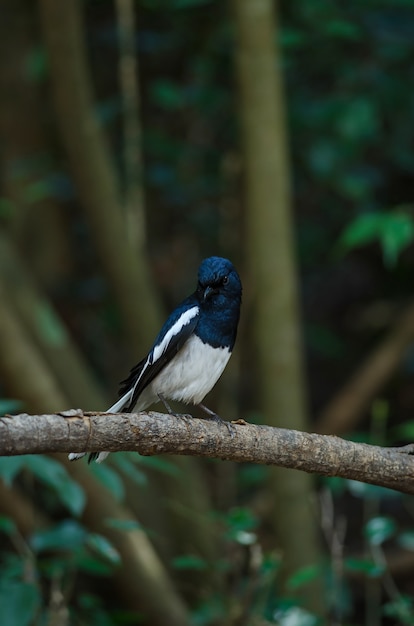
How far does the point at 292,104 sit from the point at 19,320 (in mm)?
2478

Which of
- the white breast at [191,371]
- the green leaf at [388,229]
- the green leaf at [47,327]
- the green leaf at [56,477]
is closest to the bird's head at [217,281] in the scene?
the white breast at [191,371]

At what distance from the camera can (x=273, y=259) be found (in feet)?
15.8

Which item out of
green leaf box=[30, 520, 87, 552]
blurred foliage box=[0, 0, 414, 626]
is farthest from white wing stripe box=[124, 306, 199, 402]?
blurred foliage box=[0, 0, 414, 626]

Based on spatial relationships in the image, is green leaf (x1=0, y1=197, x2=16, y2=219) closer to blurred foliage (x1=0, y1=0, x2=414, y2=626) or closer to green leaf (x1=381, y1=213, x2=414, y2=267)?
blurred foliage (x1=0, y1=0, x2=414, y2=626)

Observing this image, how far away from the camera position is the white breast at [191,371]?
3.73 m

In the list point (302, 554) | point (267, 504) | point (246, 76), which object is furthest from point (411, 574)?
point (246, 76)

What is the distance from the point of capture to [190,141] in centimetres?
676

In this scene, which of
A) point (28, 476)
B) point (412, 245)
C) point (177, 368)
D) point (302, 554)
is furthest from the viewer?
point (412, 245)

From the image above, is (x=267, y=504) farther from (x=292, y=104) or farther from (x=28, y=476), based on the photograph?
(x=292, y=104)

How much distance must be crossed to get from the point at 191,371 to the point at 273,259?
1.28 metres

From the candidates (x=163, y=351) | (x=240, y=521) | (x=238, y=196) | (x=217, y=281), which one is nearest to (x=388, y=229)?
(x=217, y=281)

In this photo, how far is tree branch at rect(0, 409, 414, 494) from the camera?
228cm

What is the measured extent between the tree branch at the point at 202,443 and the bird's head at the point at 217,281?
95 centimetres

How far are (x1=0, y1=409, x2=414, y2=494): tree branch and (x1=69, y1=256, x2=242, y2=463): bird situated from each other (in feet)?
2.64
